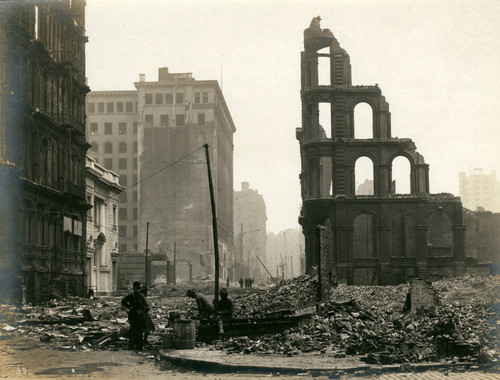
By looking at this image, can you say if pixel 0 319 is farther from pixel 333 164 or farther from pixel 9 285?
pixel 333 164

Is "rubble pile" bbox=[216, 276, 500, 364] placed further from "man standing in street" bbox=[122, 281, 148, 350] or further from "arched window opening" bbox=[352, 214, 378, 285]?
"arched window opening" bbox=[352, 214, 378, 285]

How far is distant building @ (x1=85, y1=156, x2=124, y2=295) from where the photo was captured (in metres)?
48.1

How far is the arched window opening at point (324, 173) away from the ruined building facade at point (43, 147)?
18.2 meters

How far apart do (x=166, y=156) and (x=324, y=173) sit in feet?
151

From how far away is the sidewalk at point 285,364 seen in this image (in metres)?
11.7

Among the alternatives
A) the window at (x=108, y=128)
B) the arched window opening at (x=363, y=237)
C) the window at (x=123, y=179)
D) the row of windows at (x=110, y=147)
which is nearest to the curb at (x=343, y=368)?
the arched window opening at (x=363, y=237)

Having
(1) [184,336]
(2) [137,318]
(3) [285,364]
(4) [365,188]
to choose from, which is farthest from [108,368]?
(4) [365,188]

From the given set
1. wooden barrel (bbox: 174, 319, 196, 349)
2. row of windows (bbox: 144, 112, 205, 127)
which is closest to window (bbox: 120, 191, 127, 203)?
row of windows (bbox: 144, 112, 205, 127)

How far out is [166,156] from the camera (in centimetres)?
9344

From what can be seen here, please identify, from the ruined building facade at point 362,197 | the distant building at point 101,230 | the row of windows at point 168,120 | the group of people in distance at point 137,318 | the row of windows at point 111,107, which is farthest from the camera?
the row of windows at point 111,107

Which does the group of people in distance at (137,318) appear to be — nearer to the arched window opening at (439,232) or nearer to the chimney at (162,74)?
the arched window opening at (439,232)

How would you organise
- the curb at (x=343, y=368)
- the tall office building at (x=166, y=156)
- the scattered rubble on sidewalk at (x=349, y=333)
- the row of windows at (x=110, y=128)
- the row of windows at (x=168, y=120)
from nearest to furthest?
1. the curb at (x=343, y=368)
2. the scattered rubble on sidewalk at (x=349, y=333)
3. the tall office building at (x=166, y=156)
4. the row of windows at (x=168, y=120)
5. the row of windows at (x=110, y=128)

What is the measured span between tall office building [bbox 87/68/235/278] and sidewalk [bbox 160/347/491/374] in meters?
76.5

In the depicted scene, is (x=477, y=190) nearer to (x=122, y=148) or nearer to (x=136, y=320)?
(x=122, y=148)
